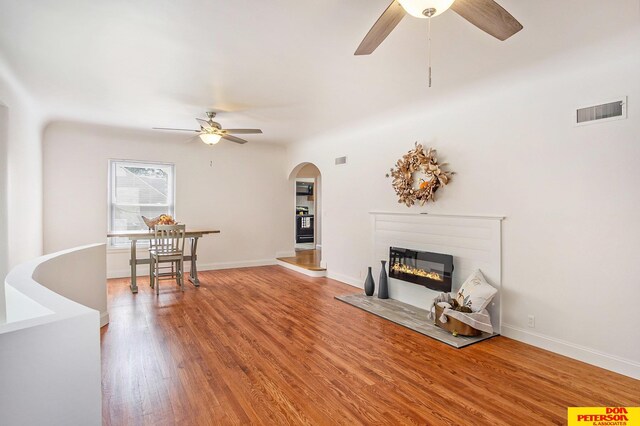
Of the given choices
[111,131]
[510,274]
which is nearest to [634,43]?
[510,274]

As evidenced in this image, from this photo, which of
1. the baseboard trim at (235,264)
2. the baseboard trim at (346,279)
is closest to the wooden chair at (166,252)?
the baseboard trim at (235,264)

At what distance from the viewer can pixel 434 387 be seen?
2.50 metres

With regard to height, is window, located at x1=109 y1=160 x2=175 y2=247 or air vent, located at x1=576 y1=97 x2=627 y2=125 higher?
air vent, located at x1=576 y1=97 x2=627 y2=125

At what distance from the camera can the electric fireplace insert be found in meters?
4.07

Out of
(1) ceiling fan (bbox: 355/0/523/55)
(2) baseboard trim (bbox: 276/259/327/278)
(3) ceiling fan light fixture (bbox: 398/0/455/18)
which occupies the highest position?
(1) ceiling fan (bbox: 355/0/523/55)

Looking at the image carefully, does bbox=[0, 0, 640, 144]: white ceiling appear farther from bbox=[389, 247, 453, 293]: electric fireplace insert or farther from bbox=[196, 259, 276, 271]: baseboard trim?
bbox=[196, 259, 276, 271]: baseboard trim

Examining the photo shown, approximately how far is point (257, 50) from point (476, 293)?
3.09 m

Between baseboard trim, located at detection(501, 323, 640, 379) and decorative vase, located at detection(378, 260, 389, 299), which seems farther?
decorative vase, located at detection(378, 260, 389, 299)

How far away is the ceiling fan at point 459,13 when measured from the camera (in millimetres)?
1584

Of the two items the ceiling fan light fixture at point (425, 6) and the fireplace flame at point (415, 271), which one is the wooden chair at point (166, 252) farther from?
the ceiling fan light fixture at point (425, 6)

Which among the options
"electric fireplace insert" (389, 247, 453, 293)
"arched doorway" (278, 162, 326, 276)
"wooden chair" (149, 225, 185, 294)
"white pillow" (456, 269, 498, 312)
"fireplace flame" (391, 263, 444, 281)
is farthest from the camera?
"arched doorway" (278, 162, 326, 276)

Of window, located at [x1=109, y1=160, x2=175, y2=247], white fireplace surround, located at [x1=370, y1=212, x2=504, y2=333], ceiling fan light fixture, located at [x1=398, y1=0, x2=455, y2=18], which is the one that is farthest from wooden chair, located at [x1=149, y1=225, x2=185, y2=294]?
ceiling fan light fixture, located at [x1=398, y1=0, x2=455, y2=18]

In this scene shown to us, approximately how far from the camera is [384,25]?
185 centimetres

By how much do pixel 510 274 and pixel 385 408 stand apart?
2093mm
